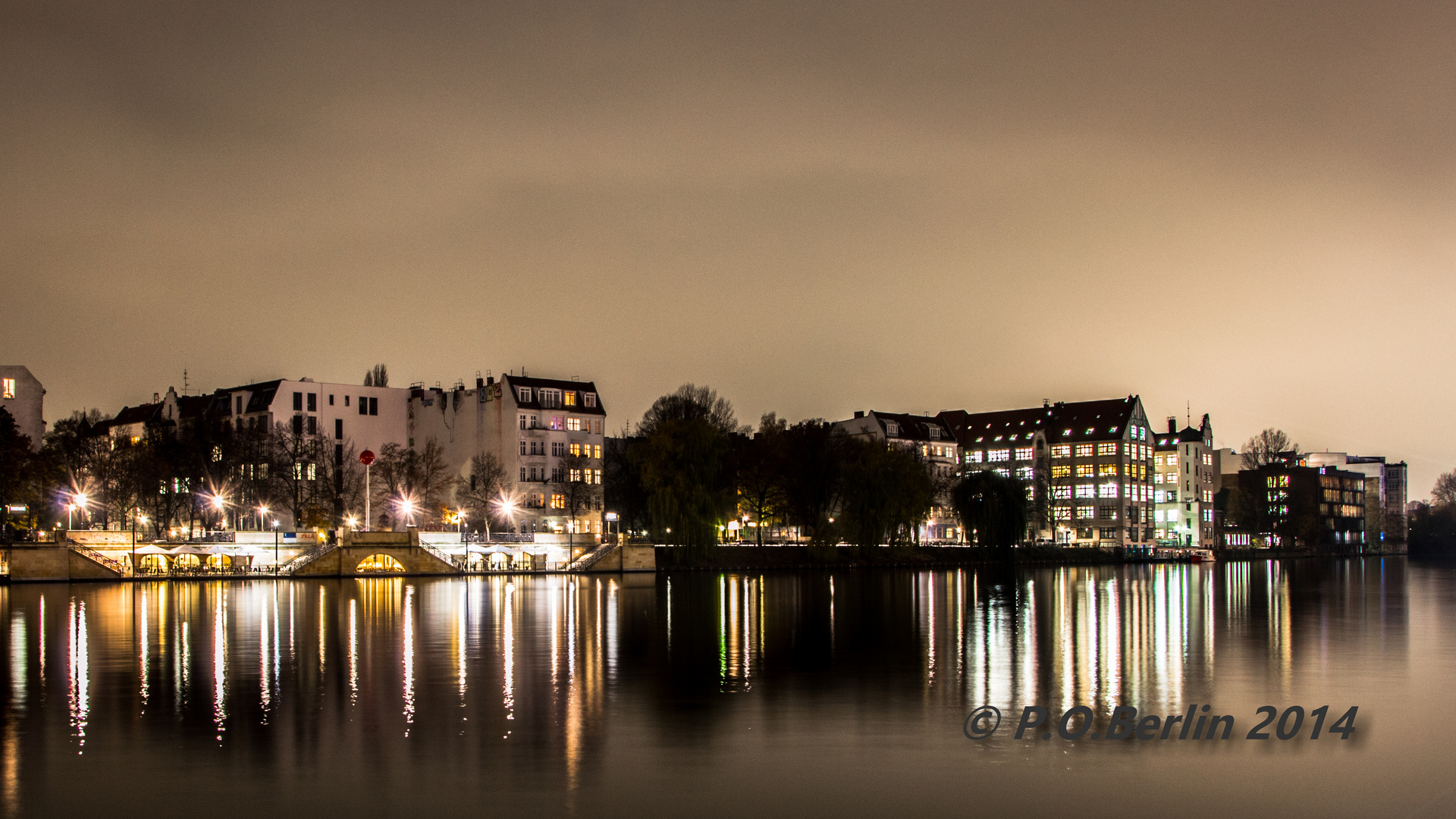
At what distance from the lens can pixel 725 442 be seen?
11650 centimetres

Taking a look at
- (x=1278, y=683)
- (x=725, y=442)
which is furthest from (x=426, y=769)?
(x=725, y=442)

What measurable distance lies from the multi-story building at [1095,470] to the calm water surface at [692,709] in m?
132

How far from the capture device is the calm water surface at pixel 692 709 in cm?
2088

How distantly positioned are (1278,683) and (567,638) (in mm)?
22865

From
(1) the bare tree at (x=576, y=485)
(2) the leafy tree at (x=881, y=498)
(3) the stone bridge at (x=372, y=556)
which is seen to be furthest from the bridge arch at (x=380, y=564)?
(2) the leafy tree at (x=881, y=498)

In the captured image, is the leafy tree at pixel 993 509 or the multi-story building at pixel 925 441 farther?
the multi-story building at pixel 925 441

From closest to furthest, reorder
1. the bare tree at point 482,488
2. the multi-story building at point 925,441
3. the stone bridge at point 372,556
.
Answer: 1. the stone bridge at point 372,556
2. the bare tree at point 482,488
3. the multi-story building at point 925,441

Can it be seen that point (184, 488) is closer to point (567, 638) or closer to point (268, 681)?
point (567, 638)

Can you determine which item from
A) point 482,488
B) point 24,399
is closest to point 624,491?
point 482,488

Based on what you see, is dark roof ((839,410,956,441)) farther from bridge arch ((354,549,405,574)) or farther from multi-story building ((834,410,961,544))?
bridge arch ((354,549,405,574))

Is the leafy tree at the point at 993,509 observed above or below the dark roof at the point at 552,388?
below

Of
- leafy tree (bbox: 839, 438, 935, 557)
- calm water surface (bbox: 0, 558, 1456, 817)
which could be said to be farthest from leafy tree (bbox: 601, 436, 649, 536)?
calm water surface (bbox: 0, 558, 1456, 817)

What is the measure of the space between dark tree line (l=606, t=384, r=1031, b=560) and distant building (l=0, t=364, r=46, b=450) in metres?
56.3

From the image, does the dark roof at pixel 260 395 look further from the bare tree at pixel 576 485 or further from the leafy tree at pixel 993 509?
the leafy tree at pixel 993 509
